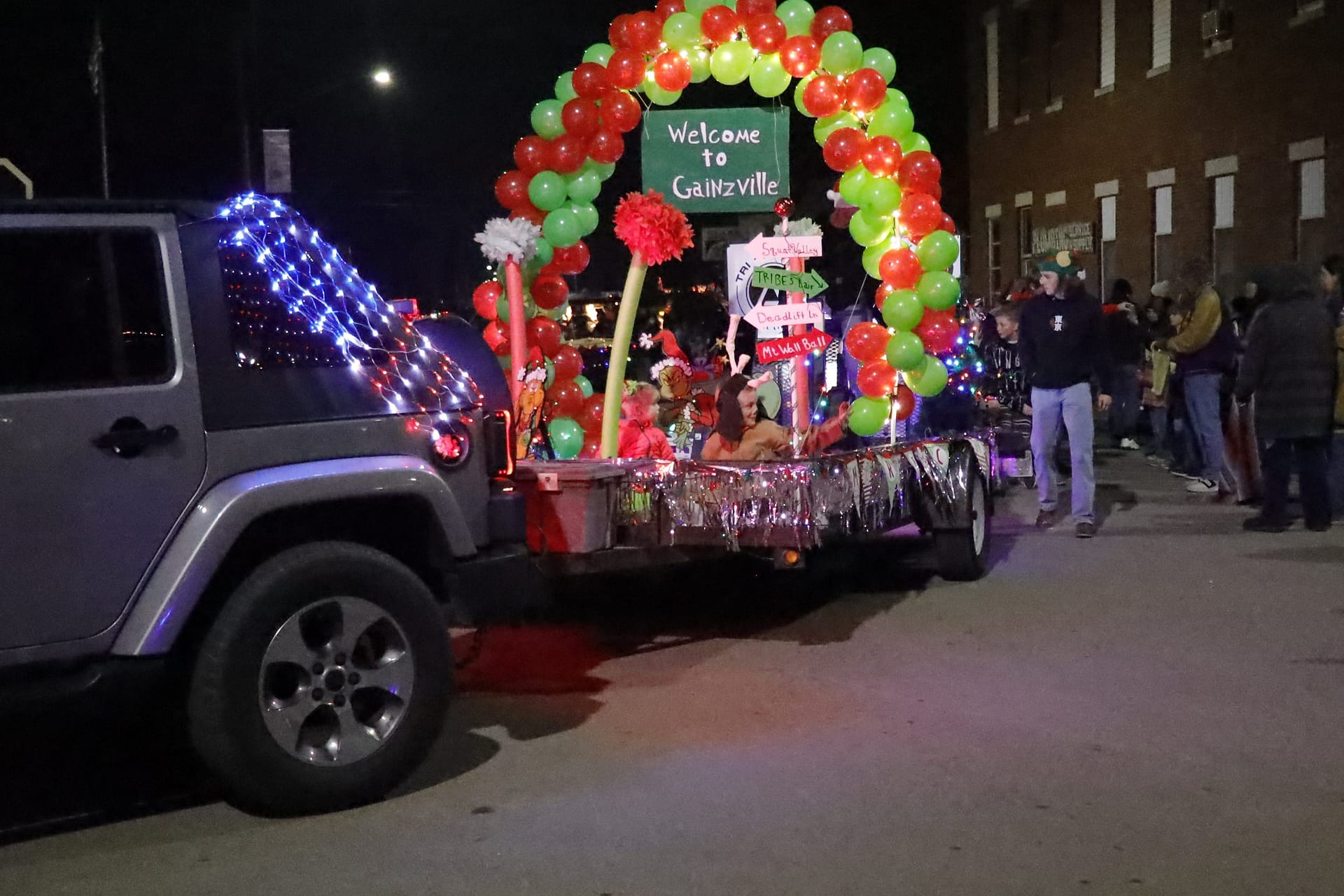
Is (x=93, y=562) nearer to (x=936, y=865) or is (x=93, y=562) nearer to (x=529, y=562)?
(x=529, y=562)

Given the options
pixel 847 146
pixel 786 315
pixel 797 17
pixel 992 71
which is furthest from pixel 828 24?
pixel 992 71

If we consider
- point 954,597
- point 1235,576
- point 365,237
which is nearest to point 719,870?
point 954,597

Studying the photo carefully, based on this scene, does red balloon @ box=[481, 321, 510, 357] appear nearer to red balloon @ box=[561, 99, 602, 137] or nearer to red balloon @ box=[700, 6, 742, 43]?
red balloon @ box=[561, 99, 602, 137]

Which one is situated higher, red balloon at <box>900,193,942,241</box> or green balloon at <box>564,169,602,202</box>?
green balloon at <box>564,169,602,202</box>

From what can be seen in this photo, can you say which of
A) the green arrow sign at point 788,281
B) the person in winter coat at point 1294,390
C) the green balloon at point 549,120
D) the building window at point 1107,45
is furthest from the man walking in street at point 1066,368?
the building window at point 1107,45

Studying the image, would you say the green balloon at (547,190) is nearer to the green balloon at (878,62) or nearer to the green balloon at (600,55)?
the green balloon at (600,55)

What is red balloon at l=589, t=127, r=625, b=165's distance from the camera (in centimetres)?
997

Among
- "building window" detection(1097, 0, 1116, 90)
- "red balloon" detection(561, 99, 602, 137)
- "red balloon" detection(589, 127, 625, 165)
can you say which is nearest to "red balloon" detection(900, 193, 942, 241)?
"red balloon" detection(589, 127, 625, 165)

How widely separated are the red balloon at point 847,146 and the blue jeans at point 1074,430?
257 centimetres

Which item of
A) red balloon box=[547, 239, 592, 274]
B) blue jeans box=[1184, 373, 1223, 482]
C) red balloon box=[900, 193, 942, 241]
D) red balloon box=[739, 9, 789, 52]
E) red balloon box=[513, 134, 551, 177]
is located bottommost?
blue jeans box=[1184, 373, 1223, 482]

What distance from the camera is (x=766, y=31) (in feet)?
30.7

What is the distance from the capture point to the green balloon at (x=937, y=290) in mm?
9062

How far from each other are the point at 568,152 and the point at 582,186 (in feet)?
0.98

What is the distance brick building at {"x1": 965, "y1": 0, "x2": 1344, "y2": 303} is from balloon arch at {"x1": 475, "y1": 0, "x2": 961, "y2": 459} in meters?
11.0
